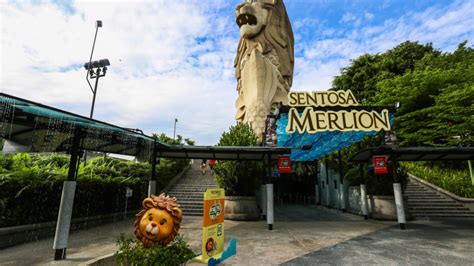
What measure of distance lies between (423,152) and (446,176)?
32.9 ft

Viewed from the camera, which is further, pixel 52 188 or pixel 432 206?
pixel 432 206

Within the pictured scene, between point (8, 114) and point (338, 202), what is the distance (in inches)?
766

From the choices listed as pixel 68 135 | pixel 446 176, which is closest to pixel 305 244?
pixel 68 135

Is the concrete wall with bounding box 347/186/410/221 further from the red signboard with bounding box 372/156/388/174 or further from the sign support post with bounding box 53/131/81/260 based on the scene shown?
the sign support post with bounding box 53/131/81/260

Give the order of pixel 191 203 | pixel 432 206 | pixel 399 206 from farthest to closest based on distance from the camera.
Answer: pixel 191 203 < pixel 432 206 < pixel 399 206

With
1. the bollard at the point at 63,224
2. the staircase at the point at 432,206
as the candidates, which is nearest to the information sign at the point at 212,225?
the bollard at the point at 63,224

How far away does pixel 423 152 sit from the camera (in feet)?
35.4

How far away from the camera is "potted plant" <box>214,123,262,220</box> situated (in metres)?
13.0

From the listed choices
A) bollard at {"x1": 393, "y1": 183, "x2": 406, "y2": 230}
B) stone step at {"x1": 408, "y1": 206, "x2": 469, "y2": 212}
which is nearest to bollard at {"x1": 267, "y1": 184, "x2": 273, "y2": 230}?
bollard at {"x1": 393, "y1": 183, "x2": 406, "y2": 230}

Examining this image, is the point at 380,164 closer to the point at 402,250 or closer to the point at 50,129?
the point at 402,250

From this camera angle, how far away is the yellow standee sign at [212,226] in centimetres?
451

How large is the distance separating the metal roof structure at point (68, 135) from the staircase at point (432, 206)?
34.2 ft

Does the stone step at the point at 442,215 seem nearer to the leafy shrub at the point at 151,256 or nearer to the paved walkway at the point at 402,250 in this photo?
the paved walkway at the point at 402,250

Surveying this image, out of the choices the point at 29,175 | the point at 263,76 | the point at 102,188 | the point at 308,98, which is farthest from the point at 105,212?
the point at 263,76
